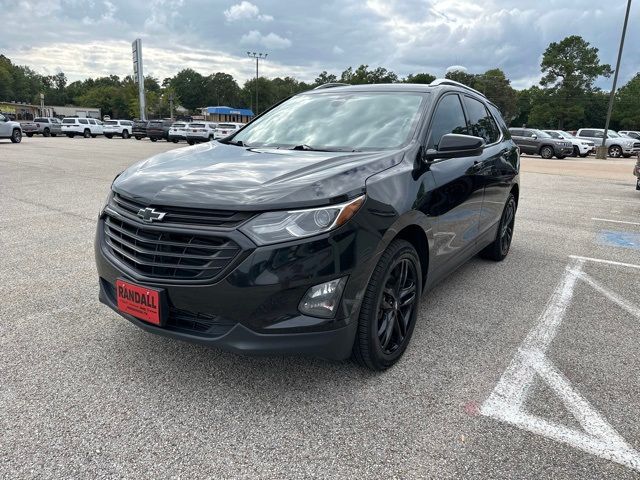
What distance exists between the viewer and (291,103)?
14.1 feet

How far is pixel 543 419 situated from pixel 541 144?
2623 cm

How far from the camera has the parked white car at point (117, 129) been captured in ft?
136

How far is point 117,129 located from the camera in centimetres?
4166

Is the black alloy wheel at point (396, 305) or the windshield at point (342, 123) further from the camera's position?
the windshield at point (342, 123)

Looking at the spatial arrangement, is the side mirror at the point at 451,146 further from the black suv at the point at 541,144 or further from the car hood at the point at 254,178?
the black suv at the point at 541,144

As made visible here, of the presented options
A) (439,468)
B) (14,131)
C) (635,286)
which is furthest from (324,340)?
(14,131)

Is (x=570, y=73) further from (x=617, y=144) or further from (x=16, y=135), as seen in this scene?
(x=16, y=135)

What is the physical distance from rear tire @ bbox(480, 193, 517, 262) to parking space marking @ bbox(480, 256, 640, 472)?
5.03ft

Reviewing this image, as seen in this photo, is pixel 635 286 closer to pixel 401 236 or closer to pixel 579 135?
pixel 401 236

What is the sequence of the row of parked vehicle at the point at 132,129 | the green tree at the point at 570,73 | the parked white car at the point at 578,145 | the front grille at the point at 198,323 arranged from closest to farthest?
the front grille at the point at 198,323, the parked white car at the point at 578,145, the row of parked vehicle at the point at 132,129, the green tree at the point at 570,73

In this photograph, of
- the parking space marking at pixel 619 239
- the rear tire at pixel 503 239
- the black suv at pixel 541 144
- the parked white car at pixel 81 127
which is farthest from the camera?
the parked white car at pixel 81 127

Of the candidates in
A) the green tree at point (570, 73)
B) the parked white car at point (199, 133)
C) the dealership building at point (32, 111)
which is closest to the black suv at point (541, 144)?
the parked white car at point (199, 133)

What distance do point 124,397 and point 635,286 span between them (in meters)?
4.65

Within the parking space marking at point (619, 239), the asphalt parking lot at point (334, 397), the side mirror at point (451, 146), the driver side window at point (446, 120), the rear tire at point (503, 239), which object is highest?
the driver side window at point (446, 120)
